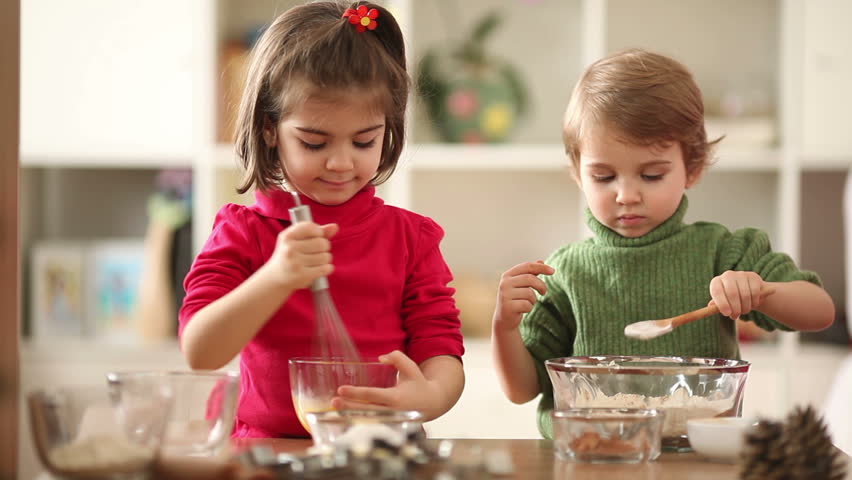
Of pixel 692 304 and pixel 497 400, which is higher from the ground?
pixel 692 304

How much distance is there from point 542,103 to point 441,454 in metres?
2.55

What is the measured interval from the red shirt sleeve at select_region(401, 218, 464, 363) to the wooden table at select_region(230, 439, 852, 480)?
204mm

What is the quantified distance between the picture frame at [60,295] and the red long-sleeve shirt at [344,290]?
2103 mm

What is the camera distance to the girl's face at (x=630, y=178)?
1.25m

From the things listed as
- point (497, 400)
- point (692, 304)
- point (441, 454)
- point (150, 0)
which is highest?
point (150, 0)

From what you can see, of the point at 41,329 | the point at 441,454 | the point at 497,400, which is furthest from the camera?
the point at 41,329

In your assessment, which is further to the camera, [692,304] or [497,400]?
[497,400]

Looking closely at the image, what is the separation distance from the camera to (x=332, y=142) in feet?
3.67

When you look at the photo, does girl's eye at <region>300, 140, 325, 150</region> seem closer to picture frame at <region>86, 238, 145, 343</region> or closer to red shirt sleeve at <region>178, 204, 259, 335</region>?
red shirt sleeve at <region>178, 204, 259, 335</region>

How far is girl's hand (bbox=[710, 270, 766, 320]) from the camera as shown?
110cm

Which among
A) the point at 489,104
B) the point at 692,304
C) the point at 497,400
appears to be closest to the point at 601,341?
the point at 692,304

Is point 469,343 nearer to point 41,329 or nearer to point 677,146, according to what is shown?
point 41,329

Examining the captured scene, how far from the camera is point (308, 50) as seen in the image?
114 cm

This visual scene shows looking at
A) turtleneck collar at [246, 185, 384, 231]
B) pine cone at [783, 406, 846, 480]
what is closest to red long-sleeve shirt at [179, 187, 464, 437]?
turtleneck collar at [246, 185, 384, 231]
